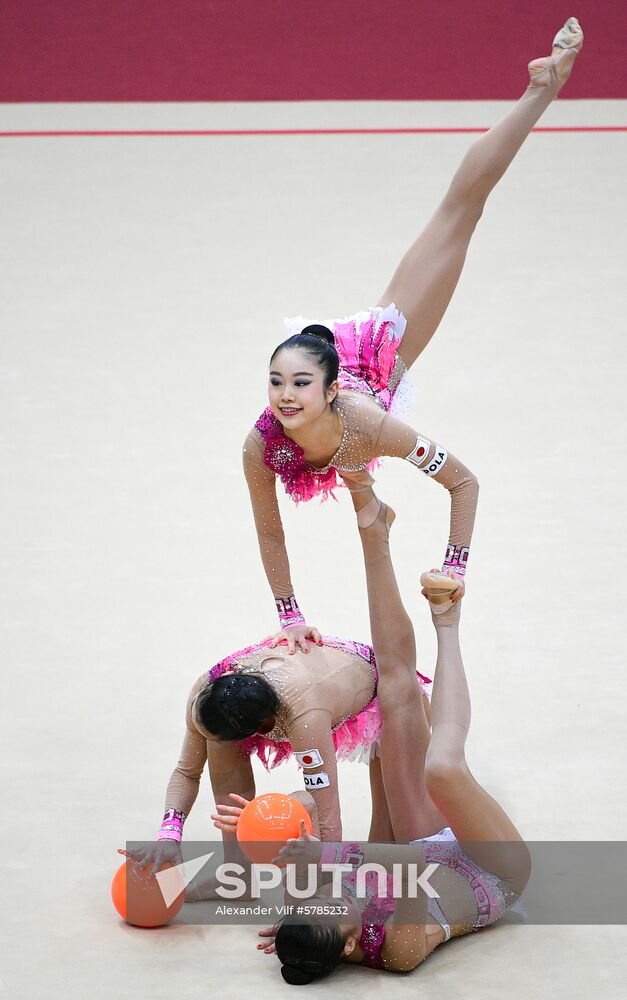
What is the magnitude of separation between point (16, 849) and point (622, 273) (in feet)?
14.3

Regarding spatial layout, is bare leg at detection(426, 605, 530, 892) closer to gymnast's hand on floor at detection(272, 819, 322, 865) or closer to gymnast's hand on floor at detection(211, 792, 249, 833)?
gymnast's hand on floor at detection(272, 819, 322, 865)

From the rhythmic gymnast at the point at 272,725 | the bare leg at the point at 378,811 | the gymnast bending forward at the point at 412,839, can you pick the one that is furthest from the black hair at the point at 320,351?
the bare leg at the point at 378,811

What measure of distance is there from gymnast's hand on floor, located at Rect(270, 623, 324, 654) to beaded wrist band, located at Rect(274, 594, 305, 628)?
72 mm

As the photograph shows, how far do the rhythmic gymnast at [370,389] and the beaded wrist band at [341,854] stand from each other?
1.49 feet

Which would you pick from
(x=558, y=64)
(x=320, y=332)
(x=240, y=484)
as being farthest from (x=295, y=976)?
(x=240, y=484)

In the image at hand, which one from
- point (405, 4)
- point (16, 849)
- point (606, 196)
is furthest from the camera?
point (405, 4)

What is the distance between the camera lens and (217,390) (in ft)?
18.5

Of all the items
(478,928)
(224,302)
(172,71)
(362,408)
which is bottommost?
(478,928)

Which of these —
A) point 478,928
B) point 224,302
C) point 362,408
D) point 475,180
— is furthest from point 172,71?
point 478,928

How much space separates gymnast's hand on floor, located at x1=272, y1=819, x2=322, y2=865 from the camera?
2.56 metres

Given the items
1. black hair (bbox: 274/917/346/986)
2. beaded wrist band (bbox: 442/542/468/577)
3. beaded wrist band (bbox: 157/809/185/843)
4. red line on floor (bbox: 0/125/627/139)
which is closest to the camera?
black hair (bbox: 274/917/346/986)

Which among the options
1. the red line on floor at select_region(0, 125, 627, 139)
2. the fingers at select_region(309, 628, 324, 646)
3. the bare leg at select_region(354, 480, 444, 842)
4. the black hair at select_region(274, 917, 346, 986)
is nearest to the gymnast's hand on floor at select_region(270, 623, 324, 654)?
the fingers at select_region(309, 628, 324, 646)

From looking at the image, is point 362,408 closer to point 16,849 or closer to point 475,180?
point 475,180

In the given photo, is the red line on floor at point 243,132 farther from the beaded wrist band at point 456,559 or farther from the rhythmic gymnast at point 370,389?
the beaded wrist band at point 456,559
